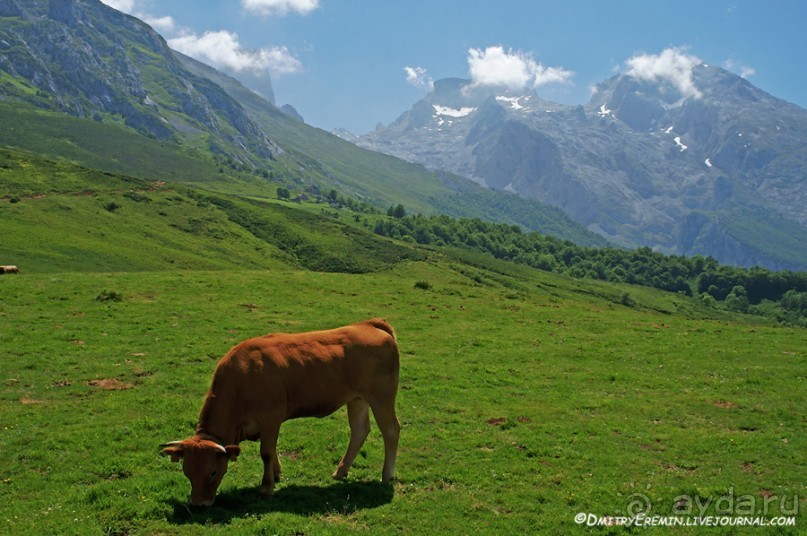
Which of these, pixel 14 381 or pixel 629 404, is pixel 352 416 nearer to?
pixel 629 404

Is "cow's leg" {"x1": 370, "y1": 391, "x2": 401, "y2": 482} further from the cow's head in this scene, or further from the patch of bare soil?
the patch of bare soil

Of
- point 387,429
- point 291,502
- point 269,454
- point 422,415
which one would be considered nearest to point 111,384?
point 422,415

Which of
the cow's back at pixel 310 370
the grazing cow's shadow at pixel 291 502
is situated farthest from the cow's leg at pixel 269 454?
the cow's back at pixel 310 370

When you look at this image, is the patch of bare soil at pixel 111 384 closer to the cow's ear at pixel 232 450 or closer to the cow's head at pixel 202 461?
the cow's head at pixel 202 461

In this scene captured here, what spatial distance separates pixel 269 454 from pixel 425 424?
8123mm

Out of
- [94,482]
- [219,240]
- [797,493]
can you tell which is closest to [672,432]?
[797,493]

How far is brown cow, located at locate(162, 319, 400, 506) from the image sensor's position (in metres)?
12.7

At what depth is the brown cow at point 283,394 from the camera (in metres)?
12.7

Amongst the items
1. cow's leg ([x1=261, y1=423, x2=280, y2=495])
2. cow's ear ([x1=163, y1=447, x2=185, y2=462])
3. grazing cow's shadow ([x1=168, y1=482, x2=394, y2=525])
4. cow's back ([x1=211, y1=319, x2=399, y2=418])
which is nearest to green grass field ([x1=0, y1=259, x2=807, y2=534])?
grazing cow's shadow ([x1=168, y1=482, x2=394, y2=525])

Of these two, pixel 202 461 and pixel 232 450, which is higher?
pixel 232 450

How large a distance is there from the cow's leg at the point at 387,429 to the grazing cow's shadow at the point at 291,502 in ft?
1.20

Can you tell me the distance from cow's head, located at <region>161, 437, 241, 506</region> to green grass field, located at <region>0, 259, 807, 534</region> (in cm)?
43

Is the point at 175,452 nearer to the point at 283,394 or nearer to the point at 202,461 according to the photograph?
the point at 202,461

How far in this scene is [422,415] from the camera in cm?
2148
